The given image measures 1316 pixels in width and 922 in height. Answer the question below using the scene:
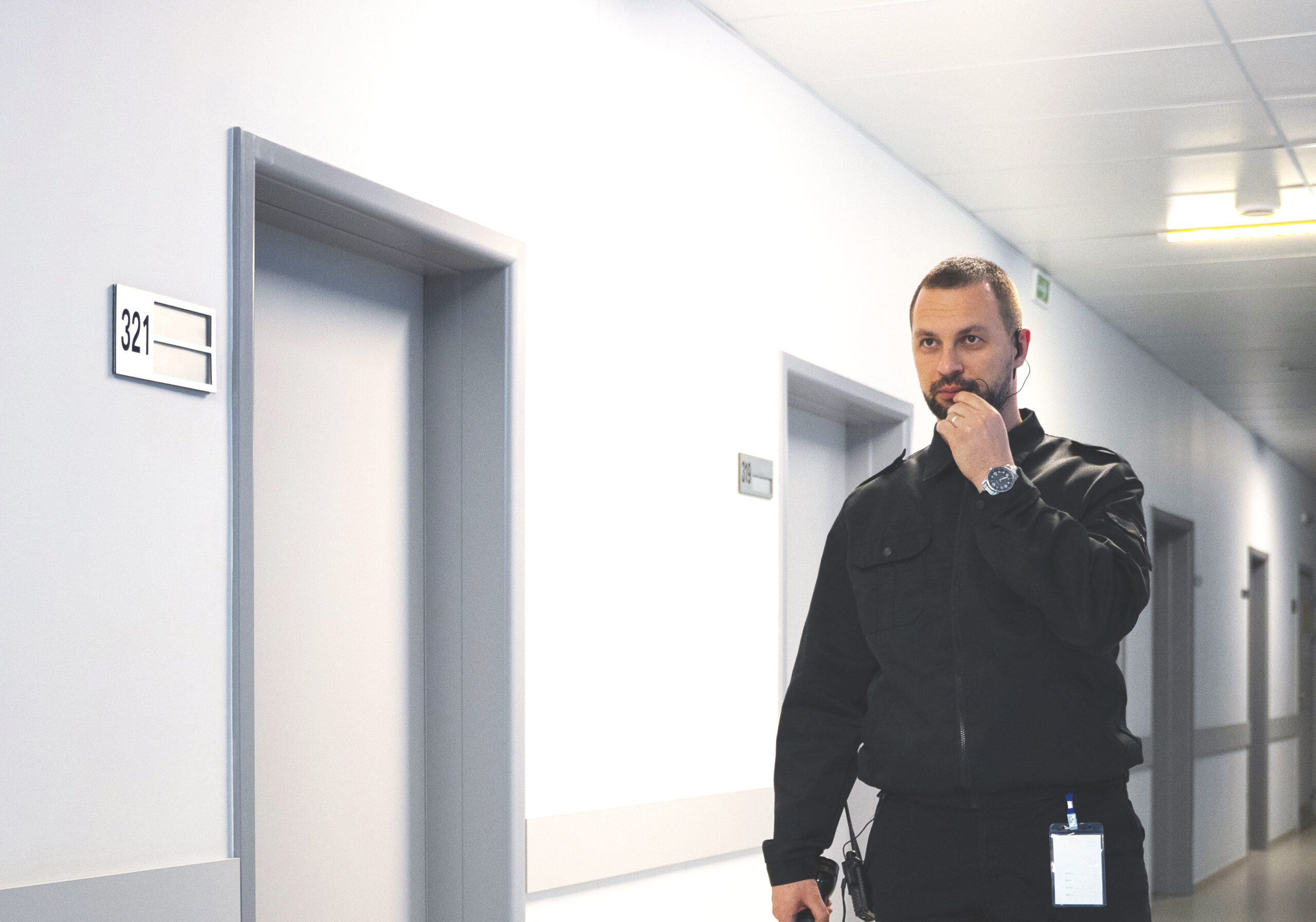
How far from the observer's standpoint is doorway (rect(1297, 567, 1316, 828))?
47.9 feet

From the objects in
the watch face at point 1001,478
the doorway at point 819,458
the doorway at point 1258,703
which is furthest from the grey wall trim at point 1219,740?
the watch face at point 1001,478

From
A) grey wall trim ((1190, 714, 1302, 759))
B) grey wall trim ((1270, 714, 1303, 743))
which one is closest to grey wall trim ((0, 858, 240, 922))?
grey wall trim ((1190, 714, 1302, 759))

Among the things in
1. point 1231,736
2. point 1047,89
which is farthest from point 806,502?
point 1231,736

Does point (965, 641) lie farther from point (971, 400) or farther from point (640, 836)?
point (640, 836)

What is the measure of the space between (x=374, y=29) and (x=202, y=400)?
34.3 inches

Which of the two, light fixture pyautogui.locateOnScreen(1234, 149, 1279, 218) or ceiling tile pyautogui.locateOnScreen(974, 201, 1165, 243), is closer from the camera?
light fixture pyautogui.locateOnScreen(1234, 149, 1279, 218)

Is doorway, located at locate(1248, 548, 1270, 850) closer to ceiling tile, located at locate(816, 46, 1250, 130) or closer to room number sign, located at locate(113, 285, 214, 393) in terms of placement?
ceiling tile, located at locate(816, 46, 1250, 130)

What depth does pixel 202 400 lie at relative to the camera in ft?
7.21

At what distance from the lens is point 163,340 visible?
2121 millimetres

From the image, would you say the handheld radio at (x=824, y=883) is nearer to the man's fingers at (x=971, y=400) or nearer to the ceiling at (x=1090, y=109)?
the man's fingers at (x=971, y=400)

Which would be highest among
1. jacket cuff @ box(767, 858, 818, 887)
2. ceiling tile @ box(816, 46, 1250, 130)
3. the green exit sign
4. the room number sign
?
ceiling tile @ box(816, 46, 1250, 130)

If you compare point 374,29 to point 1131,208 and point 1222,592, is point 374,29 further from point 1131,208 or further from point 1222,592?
point 1222,592

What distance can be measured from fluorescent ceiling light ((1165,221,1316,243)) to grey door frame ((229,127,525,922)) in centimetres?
410

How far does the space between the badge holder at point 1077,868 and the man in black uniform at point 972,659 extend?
2 cm
